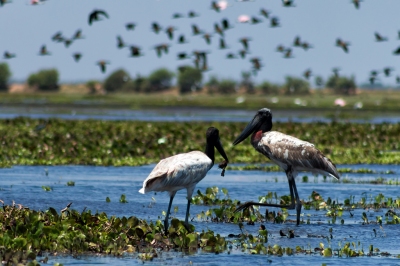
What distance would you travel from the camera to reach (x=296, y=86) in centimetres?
13412

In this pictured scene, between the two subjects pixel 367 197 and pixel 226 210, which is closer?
pixel 226 210

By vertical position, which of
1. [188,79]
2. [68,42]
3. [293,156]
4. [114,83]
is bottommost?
[293,156]

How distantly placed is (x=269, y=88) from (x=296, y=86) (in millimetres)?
5552

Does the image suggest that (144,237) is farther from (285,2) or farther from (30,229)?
(285,2)

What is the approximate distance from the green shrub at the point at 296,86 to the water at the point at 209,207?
107m

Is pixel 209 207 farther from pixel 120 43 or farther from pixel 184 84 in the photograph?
pixel 184 84

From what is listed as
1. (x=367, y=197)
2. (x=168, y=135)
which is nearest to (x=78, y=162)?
(x=168, y=135)

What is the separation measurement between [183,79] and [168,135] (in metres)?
105

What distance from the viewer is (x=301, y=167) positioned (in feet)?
45.4

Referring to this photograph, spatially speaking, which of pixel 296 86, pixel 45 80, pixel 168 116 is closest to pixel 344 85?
pixel 296 86

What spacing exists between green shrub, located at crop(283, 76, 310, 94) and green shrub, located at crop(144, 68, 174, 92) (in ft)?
59.0

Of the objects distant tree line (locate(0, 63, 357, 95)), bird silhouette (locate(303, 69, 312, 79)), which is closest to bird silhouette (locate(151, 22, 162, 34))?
bird silhouette (locate(303, 69, 312, 79))

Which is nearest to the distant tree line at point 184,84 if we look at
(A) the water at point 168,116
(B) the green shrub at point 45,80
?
(B) the green shrub at point 45,80

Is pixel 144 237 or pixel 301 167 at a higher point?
pixel 301 167
